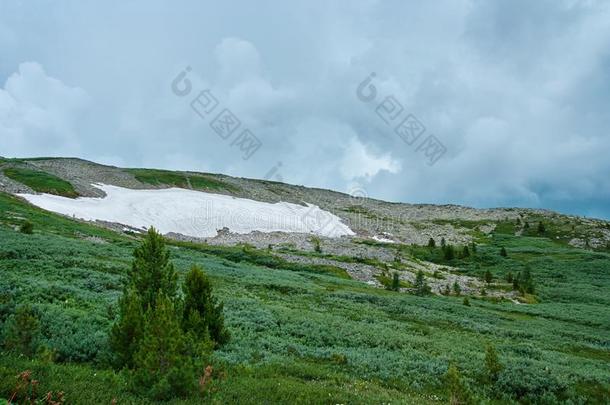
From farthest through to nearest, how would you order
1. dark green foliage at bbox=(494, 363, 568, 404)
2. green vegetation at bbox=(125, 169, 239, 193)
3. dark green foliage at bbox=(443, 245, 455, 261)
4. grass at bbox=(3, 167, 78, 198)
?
green vegetation at bbox=(125, 169, 239, 193)
dark green foliage at bbox=(443, 245, 455, 261)
grass at bbox=(3, 167, 78, 198)
dark green foliage at bbox=(494, 363, 568, 404)

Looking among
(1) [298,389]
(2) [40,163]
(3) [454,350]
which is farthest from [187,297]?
(2) [40,163]

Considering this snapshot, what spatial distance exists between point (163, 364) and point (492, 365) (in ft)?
40.8

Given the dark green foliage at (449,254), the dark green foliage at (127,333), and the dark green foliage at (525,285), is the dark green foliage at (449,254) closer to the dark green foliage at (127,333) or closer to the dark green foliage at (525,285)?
the dark green foliage at (525,285)

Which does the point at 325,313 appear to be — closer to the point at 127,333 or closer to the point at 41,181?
the point at 127,333

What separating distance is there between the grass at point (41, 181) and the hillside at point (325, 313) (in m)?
0.41

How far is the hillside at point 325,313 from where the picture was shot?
12.5 meters

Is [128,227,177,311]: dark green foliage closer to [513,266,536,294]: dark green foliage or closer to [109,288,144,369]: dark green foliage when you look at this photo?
[109,288,144,369]: dark green foliage

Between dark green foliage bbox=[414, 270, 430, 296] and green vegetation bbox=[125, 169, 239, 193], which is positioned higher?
green vegetation bbox=[125, 169, 239, 193]

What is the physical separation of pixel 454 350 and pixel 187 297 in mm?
12688

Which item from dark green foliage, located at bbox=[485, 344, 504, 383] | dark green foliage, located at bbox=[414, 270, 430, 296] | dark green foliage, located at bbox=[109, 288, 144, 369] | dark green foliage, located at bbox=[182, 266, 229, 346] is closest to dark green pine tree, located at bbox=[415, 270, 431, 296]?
dark green foliage, located at bbox=[414, 270, 430, 296]

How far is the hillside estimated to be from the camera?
12492 millimetres

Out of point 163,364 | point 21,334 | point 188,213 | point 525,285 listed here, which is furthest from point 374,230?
point 163,364

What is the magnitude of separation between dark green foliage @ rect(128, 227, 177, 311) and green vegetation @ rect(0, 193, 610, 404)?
1.17 meters

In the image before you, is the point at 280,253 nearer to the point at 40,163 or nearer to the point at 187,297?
the point at 187,297
